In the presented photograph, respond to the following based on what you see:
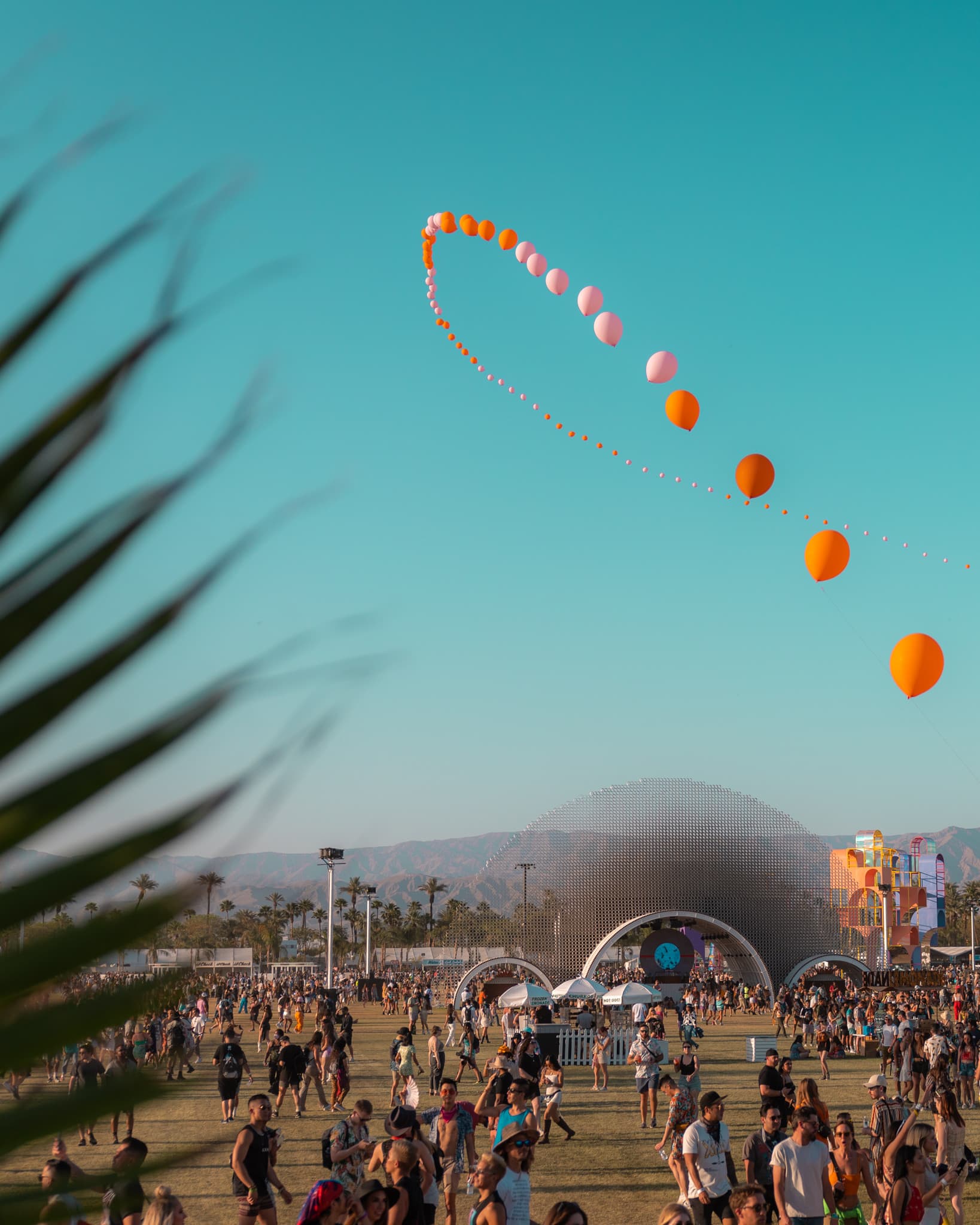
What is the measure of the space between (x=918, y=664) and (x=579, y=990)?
18.4 m

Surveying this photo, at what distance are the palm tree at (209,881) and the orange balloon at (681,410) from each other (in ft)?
76.6

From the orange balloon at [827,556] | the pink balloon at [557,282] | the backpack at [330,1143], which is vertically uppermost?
the pink balloon at [557,282]

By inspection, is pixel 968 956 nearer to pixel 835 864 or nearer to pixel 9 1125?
pixel 835 864

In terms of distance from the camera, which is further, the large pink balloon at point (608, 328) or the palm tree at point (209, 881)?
the large pink balloon at point (608, 328)

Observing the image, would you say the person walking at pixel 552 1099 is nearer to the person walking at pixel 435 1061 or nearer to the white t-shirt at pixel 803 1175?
the person walking at pixel 435 1061

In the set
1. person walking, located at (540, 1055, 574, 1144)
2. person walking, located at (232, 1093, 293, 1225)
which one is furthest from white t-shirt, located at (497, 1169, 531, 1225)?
person walking, located at (540, 1055, 574, 1144)

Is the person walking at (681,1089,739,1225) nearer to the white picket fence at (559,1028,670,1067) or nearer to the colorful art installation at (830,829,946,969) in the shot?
the white picket fence at (559,1028,670,1067)

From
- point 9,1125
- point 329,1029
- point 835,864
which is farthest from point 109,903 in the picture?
point 835,864

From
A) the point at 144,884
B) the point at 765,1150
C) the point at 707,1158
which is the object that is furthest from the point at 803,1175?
the point at 144,884

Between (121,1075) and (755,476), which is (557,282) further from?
(121,1075)

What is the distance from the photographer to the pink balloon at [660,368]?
22922 millimetres

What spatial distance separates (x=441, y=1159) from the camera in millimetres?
13484

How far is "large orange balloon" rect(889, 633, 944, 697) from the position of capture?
76.7ft

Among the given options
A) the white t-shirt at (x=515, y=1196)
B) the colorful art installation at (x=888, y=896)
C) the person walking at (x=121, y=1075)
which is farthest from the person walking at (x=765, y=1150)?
→ the colorful art installation at (x=888, y=896)
